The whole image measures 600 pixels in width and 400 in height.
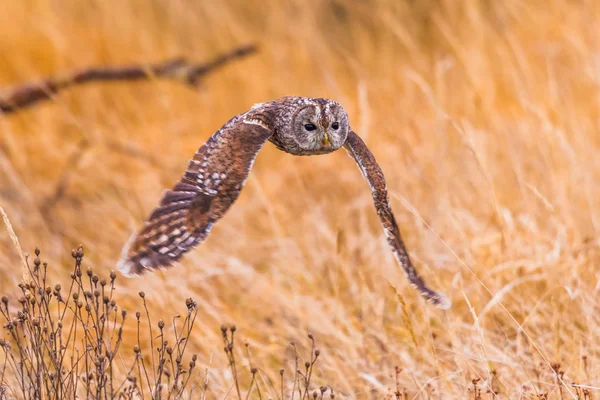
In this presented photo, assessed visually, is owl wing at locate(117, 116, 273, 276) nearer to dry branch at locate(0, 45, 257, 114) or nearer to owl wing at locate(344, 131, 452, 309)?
owl wing at locate(344, 131, 452, 309)

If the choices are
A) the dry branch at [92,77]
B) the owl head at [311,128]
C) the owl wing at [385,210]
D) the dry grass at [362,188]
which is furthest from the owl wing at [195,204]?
the dry branch at [92,77]

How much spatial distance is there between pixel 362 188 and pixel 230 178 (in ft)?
10.2

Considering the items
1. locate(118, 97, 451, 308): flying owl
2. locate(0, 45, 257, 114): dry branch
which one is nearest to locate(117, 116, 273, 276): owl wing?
locate(118, 97, 451, 308): flying owl

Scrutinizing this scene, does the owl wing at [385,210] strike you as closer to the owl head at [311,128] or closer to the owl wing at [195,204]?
the owl head at [311,128]

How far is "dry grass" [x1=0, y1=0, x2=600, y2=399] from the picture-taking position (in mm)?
3002

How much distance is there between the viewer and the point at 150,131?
6328 mm

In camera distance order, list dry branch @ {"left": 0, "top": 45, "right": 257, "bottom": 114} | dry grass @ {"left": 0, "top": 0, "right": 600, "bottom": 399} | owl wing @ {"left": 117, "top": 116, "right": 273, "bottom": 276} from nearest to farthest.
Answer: owl wing @ {"left": 117, "top": 116, "right": 273, "bottom": 276} < dry grass @ {"left": 0, "top": 0, "right": 600, "bottom": 399} < dry branch @ {"left": 0, "top": 45, "right": 257, "bottom": 114}

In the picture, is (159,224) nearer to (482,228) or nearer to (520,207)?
(482,228)

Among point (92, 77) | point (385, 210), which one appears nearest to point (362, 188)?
point (92, 77)

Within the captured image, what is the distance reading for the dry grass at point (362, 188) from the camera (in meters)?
3.00

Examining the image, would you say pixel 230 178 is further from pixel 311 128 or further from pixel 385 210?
pixel 385 210

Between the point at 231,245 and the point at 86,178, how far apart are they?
5.20 feet

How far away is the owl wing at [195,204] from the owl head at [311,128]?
6.5 inches

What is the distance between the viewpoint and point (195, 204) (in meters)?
1.91
